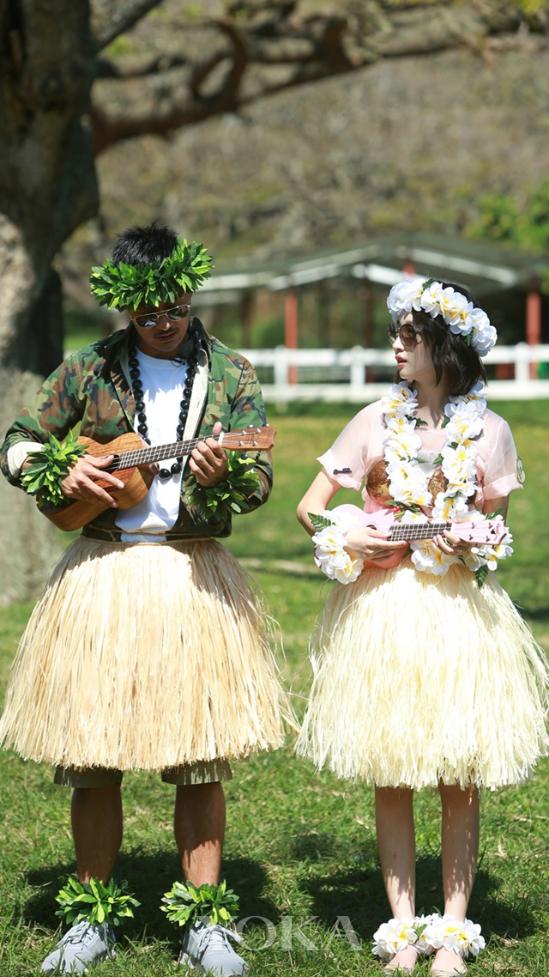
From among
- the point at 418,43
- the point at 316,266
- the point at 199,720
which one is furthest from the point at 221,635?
the point at 316,266

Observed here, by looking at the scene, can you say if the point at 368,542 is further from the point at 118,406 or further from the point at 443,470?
the point at 118,406

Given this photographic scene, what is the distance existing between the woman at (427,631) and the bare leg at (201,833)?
0.97 feet

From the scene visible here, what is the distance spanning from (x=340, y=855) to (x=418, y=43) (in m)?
9.88

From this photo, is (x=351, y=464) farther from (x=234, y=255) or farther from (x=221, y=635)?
(x=234, y=255)

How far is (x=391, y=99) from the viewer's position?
27984 mm

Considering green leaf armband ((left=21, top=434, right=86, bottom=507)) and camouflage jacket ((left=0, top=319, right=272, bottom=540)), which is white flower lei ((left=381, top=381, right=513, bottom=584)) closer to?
camouflage jacket ((left=0, top=319, right=272, bottom=540))

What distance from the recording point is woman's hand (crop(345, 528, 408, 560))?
3.71 m

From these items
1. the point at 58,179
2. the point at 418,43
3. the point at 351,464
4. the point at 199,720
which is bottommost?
the point at 199,720

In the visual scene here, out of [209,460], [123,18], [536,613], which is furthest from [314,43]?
[209,460]

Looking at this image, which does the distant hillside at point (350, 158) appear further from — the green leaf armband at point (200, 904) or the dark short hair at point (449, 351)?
the green leaf armband at point (200, 904)

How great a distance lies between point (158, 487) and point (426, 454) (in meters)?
0.75

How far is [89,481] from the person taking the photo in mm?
3689

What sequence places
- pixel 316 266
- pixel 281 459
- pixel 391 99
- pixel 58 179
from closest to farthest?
pixel 58 179, pixel 281 459, pixel 316 266, pixel 391 99

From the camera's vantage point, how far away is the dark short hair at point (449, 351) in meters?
3.82
